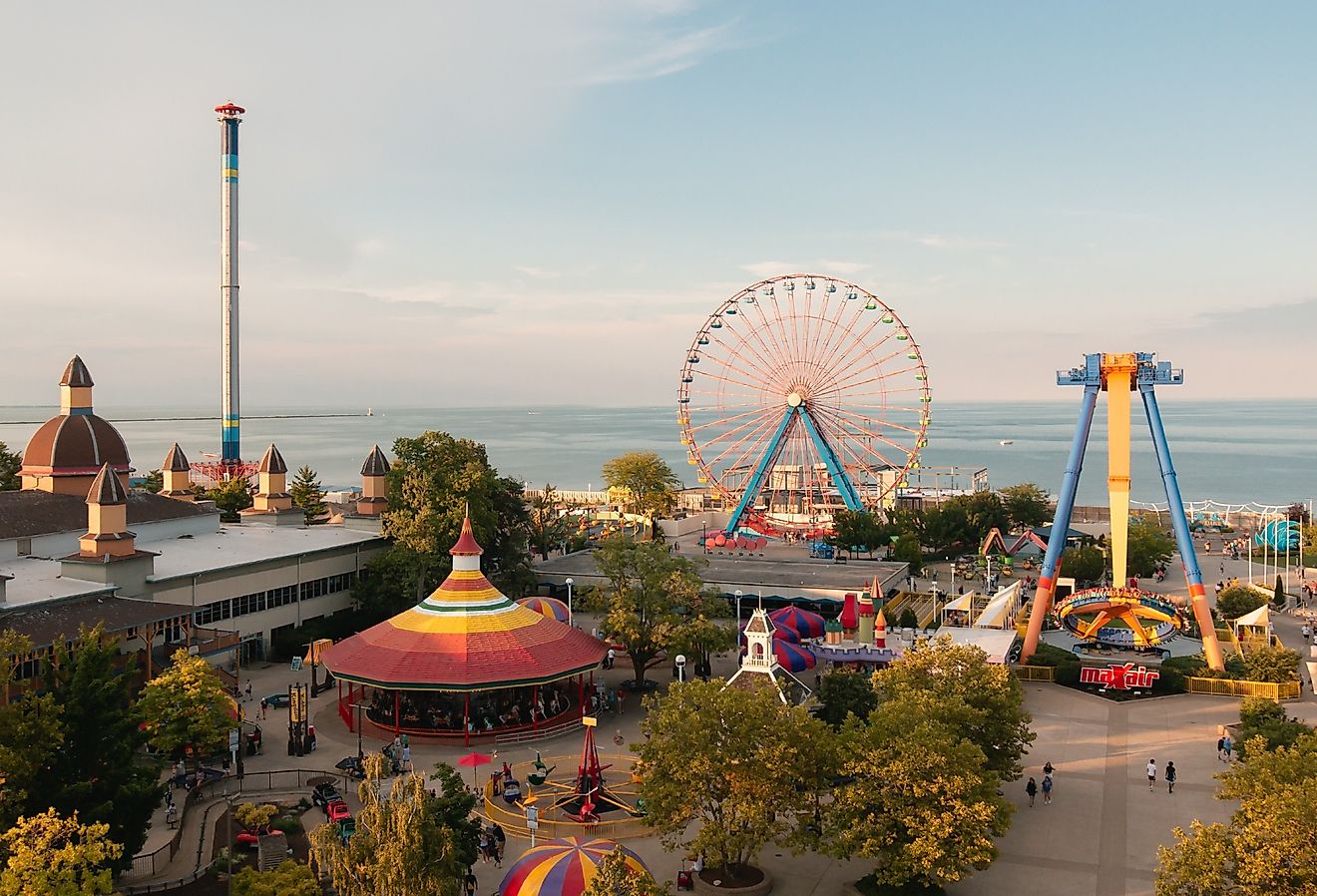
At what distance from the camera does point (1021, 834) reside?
89.8 feet

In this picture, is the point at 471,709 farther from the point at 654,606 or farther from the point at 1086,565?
the point at 1086,565

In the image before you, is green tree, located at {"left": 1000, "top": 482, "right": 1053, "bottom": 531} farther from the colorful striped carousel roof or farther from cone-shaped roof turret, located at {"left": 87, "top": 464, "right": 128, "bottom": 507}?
cone-shaped roof turret, located at {"left": 87, "top": 464, "right": 128, "bottom": 507}

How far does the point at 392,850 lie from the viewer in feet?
59.5

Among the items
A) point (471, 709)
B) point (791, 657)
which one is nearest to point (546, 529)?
point (791, 657)

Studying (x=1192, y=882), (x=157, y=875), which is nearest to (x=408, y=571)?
(x=157, y=875)

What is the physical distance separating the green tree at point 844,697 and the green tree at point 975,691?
269cm

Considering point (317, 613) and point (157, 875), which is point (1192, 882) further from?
point (317, 613)

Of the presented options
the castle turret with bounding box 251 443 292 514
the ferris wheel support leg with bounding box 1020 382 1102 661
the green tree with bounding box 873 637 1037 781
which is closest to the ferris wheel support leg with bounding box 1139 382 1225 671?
the ferris wheel support leg with bounding box 1020 382 1102 661

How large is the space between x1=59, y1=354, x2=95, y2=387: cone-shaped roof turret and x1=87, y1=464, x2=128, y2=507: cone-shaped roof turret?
40.5ft

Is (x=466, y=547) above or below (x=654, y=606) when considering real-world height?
above

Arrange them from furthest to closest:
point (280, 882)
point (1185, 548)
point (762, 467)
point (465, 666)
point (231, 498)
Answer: point (762, 467) → point (231, 498) → point (1185, 548) → point (465, 666) → point (280, 882)

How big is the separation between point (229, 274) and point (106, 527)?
56.2 m

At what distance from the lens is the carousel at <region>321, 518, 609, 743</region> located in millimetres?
34625

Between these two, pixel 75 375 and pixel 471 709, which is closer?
pixel 471 709
